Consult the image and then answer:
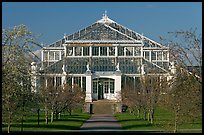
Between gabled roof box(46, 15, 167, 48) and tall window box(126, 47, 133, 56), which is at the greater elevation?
gabled roof box(46, 15, 167, 48)

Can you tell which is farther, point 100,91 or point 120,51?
point 120,51

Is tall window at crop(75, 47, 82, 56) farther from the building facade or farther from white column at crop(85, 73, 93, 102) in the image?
white column at crop(85, 73, 93, 102)

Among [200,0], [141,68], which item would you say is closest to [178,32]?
A: [200,0]

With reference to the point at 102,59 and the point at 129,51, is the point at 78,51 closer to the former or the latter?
the point at 102,59

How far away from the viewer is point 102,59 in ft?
227

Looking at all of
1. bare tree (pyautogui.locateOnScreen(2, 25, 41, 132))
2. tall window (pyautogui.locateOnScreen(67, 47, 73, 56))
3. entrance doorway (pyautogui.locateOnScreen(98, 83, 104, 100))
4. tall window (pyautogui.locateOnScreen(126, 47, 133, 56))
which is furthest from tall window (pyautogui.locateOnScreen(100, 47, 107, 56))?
bare tree (pyautogui.locateOnScreen(2, 25, 41, 132))

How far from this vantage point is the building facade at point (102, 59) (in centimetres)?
6600

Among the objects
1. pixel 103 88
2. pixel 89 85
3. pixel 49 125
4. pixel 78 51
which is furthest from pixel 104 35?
pixel 49 125

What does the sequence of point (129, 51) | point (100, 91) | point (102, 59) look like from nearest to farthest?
point (100, 91)
point (102, 59)
point (129, 51)

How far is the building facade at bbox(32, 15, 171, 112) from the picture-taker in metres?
66.0

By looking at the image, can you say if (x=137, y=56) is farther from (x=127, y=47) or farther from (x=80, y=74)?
(x=80, y=74)

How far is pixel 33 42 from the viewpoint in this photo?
17.9 meters

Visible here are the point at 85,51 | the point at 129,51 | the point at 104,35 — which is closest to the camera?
the point at 85,51

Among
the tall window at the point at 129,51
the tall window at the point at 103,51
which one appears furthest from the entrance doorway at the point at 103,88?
the tall window at the point at 129,51
